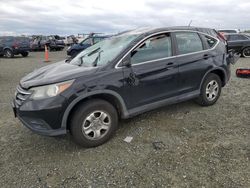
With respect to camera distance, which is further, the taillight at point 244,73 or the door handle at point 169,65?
the taillight at point 244,73

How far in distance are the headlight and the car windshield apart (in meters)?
0.74

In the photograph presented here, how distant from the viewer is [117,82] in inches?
149

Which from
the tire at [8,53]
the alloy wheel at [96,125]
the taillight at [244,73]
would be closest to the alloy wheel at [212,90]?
the alloy wheel at [96,125]

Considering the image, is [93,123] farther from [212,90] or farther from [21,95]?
[212,90]

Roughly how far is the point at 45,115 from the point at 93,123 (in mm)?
701

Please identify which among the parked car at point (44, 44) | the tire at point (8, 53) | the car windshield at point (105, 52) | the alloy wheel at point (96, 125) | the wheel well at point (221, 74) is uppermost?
the parked car at point (44, 44)

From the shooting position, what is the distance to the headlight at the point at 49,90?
3414 mm

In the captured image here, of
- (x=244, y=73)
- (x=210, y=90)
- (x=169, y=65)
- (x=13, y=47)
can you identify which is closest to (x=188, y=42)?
(x=169, y=65)

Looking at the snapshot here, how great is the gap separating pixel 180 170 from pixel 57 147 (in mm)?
1886

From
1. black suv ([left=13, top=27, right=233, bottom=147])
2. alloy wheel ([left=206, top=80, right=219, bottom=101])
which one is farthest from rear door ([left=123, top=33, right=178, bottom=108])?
alloy wheel ([left=206, top=80, right=219, bottom=101])

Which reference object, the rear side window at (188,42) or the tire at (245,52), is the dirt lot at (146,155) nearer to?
the rear side window at (188,42)

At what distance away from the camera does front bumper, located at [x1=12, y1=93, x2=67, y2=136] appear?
3377mm

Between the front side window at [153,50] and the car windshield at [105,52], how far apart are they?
0.76ft

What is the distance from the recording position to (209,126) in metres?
4.39
